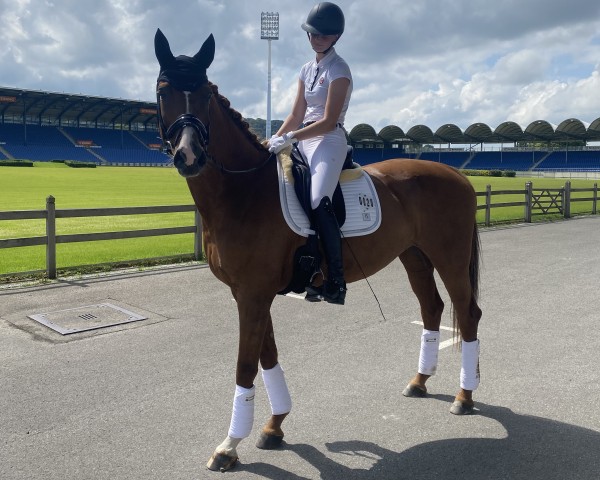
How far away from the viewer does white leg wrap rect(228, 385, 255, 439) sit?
127 inches

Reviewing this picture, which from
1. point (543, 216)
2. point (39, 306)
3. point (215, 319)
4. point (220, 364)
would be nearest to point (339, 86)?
point (220, 364)

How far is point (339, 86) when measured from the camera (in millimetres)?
3439

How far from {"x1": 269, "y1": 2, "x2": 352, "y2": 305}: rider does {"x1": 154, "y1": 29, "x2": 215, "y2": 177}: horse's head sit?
0.62 metres

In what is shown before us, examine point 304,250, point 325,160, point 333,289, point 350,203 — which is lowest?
point 333,289

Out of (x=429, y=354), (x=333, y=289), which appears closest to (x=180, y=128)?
(x=333, y=289)

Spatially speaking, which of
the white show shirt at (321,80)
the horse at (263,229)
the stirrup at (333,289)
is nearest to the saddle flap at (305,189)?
the horse at (263,229)

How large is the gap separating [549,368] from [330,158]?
9.81 feet

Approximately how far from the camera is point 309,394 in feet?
13.8

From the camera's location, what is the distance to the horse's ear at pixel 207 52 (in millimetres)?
2965

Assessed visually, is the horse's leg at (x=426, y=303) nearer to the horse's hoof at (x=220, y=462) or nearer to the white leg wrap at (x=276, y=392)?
the white leg wrap at (x=276, y=392)

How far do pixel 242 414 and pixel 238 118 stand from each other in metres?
1.88

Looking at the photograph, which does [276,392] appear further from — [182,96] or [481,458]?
[182,96]

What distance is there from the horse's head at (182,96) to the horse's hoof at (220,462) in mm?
1712

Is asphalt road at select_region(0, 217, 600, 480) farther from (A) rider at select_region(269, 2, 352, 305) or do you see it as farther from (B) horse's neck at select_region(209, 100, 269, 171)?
(B) horse's neck at select_region(209, 100, 269, 171)
